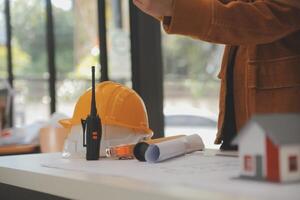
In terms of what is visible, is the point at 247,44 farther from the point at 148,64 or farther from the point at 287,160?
the point at 148,64

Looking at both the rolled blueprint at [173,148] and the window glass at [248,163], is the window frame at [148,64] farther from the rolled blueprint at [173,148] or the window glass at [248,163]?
the window glass at [248,163]

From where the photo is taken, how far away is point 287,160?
74cm

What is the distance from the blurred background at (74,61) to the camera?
366cm

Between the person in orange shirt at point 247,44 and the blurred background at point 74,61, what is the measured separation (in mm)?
1744

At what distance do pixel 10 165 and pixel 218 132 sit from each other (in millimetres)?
558

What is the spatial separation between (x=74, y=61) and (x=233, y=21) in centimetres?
410

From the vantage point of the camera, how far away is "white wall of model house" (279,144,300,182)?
2.41ft

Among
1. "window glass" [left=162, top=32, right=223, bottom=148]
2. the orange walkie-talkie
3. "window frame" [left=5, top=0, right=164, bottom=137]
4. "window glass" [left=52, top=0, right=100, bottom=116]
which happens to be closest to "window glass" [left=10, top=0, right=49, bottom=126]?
"window glass" [left=52, top=0, right=100, bottom=116]

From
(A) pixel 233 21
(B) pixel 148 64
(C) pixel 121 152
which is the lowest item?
(C) pixel 121 152

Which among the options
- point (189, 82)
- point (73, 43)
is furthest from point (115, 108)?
point (73, 43)

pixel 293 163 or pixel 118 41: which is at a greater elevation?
pixel 118 41

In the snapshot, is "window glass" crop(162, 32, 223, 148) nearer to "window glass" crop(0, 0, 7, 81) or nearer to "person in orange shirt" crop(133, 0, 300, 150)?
"window glass" crop(0, 0, 7, 81)

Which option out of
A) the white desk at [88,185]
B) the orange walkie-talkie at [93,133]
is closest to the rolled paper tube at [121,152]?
the orange walkie-talkie at [93,133]

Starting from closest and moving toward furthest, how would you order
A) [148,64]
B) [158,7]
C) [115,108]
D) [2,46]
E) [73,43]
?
[158,7]
[115,108]
[148,64]
[2,46]
[73,43]
